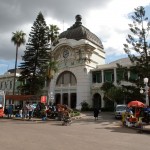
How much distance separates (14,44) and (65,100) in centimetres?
1495

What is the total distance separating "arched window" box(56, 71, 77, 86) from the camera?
4894 centimetres

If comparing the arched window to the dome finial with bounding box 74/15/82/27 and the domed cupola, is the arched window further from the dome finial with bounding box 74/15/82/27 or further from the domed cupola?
the dome finial with bounding box 74/15/82/27

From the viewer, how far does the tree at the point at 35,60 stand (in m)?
39.1

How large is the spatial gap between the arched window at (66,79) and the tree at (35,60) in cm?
946

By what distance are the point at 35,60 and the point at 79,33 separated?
14.6 meters

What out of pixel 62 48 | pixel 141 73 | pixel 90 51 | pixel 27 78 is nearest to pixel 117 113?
pixel 141 73

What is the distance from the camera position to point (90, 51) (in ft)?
159

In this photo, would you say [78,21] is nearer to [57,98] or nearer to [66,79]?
[66,79]

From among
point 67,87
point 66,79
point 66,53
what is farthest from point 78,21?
point 67,87

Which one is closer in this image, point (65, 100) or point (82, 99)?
point (82, 99)

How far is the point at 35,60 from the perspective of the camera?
131ft

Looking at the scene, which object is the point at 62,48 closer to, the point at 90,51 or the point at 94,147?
the point at 90,51

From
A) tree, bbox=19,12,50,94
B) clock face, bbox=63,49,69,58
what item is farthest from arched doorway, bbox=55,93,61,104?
tree, bbox=19,12,50,94

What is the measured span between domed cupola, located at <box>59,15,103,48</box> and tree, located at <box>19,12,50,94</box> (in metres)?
10.7
